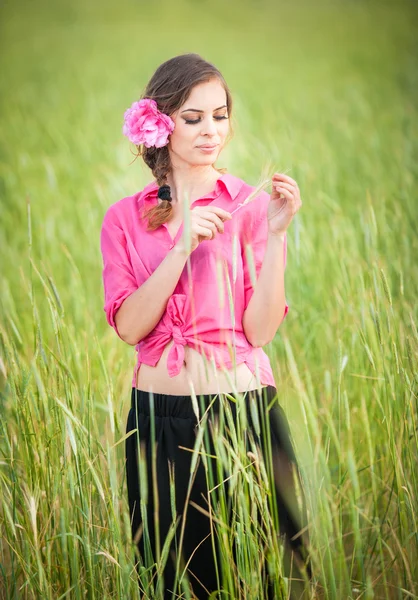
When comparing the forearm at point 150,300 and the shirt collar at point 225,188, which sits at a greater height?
the shirt collar at point 225,188

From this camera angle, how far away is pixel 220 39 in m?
6.45

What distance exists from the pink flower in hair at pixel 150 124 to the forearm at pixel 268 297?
0.78 ft

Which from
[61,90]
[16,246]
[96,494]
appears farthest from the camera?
[61,90]

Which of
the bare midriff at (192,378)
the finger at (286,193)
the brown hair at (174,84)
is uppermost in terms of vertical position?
the brown hair at (174,84)

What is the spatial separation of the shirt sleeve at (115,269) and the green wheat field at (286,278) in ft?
0.27

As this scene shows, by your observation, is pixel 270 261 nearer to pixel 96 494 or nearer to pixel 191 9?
pixel 96 494

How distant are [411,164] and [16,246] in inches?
67.4

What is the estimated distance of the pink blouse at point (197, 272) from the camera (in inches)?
44.3

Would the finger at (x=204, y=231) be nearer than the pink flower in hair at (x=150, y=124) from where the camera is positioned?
Yes

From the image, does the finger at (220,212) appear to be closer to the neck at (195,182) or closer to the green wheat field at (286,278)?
the neck at (195,182)

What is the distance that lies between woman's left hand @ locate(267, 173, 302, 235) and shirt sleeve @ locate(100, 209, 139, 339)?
0.79ft

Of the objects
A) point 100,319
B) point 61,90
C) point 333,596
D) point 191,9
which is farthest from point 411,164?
point 191,9

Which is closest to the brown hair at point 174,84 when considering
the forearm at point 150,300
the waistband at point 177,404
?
the forearm at point 150,300

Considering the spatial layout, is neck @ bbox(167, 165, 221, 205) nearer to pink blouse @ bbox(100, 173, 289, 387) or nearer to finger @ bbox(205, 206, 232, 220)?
pink blouse @ bbox(100, 173, 289, 387)
